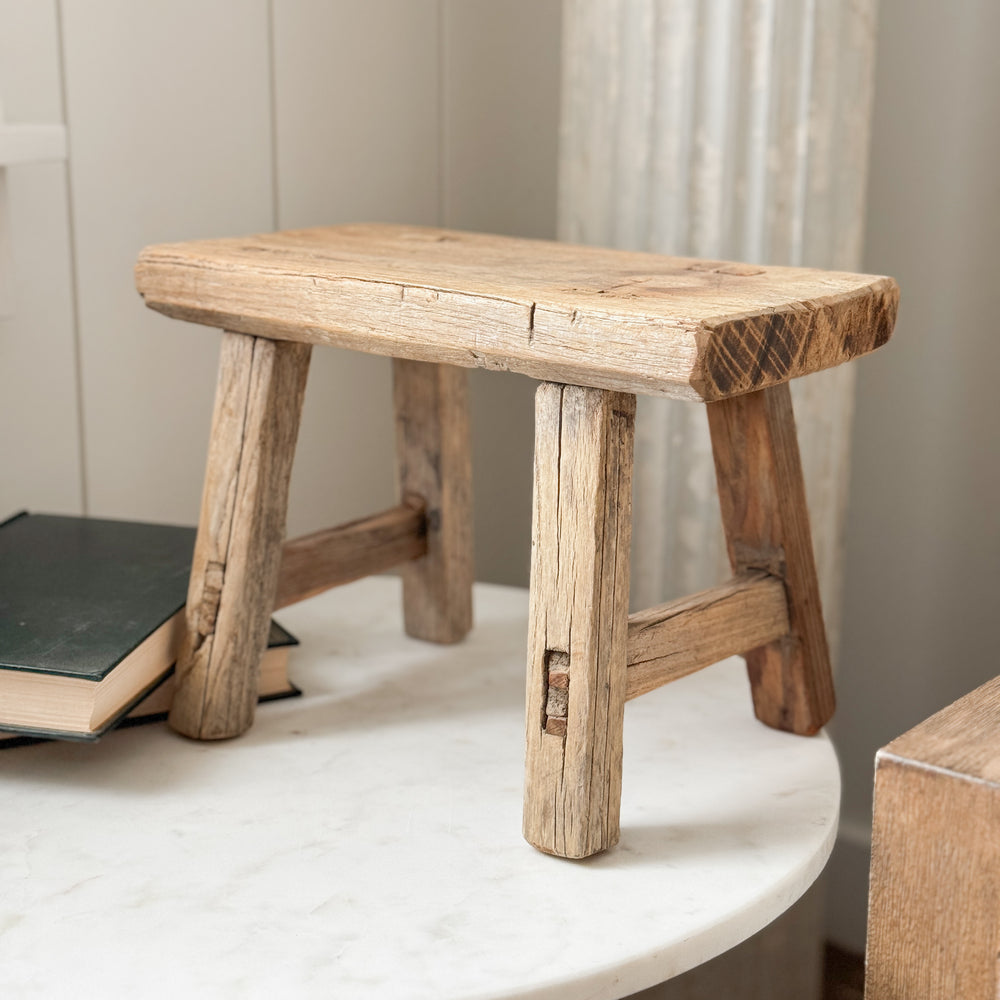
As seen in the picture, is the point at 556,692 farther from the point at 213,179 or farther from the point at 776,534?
the point at 213,179

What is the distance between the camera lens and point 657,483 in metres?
1.06

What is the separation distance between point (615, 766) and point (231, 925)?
0.66 feet

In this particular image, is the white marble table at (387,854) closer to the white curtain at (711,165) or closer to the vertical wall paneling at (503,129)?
the white curtain at (711,165)

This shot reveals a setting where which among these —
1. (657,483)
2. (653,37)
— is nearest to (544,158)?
(653,37)

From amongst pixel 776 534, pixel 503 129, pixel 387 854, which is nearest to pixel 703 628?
pixel 776 534

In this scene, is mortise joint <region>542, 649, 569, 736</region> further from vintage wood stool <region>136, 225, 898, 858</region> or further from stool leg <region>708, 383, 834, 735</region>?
stool leg <region>708, 383, 834, 735</region>

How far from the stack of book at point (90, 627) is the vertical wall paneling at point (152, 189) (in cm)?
15

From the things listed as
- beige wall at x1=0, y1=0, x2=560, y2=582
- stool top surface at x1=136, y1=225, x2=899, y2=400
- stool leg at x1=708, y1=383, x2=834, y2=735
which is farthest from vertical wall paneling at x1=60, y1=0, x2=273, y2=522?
stool leg at x1=708, y1=383, x2=834, y2=735

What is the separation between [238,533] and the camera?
2.56 ft

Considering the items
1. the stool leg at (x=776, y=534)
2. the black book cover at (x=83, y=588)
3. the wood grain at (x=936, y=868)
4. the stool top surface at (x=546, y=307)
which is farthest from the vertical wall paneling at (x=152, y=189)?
the wood grain at (x=936, y=868)

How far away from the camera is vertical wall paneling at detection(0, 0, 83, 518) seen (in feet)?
3.12

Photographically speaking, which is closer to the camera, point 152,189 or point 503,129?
point 152,189

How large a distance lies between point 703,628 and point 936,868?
233 mm

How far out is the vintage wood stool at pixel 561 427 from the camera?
597 mm
